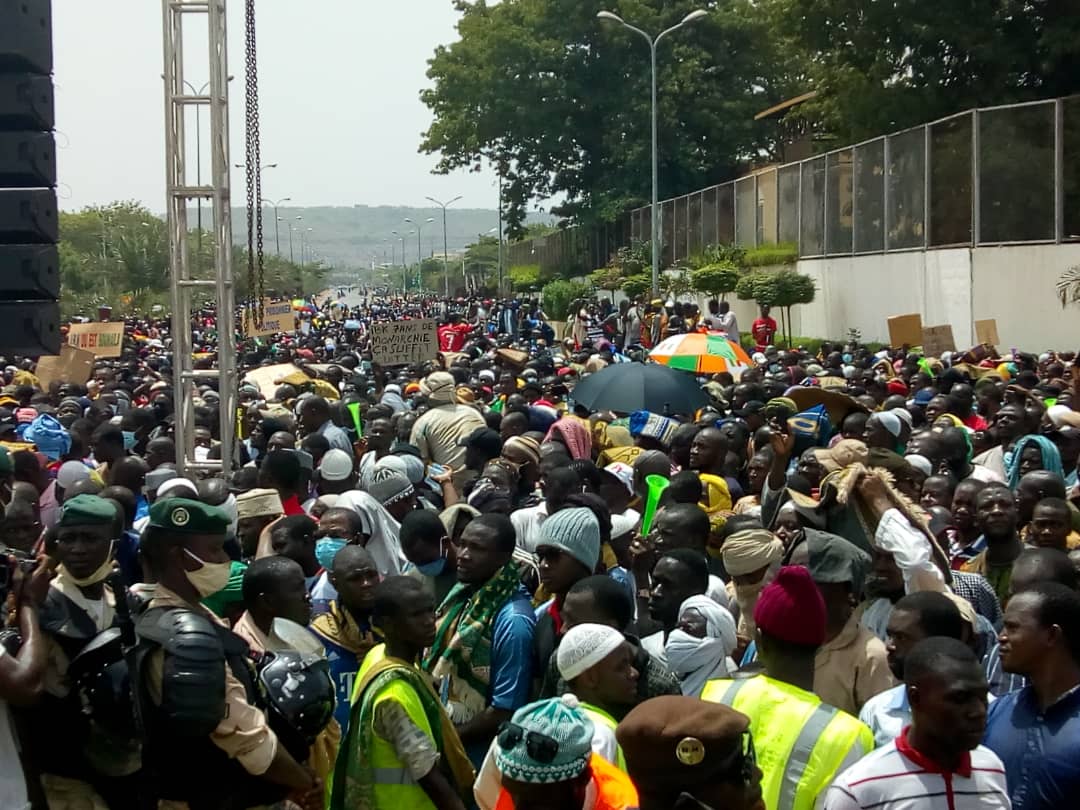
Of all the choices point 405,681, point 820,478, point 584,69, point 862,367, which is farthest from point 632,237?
point 405,681

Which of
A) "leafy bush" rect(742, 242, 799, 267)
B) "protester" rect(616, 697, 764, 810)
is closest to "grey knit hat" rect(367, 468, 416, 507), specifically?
"protester" rect(616, 697, 764, 810)

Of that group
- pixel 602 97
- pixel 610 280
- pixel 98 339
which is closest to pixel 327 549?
pixel 98 339

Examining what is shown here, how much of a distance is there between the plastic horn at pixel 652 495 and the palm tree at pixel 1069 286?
49.7 feet

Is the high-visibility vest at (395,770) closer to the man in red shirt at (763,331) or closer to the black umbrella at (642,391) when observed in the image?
the black umbrella at (642,391)

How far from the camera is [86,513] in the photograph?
4.83 metres

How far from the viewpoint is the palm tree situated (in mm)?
21844

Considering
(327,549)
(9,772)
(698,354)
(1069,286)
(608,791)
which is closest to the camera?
(608,791)

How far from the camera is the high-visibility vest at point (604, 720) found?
4.10 meters

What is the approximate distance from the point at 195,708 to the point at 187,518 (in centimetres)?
64

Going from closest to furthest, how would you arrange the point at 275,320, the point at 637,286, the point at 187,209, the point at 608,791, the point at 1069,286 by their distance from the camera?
the point at 608,791 < the point at 187,209 < the point at 275,320 < the point at 1069,286 < the point at 637,286

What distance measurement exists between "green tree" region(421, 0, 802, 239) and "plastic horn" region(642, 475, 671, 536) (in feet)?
149

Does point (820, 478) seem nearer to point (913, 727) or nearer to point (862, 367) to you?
point (913, 727)

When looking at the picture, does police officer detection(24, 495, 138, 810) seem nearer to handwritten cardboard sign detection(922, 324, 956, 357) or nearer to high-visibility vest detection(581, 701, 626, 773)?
high-visibility vest detection(581, 701, 626, 773)

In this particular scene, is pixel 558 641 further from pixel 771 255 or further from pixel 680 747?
pixel 771 255
